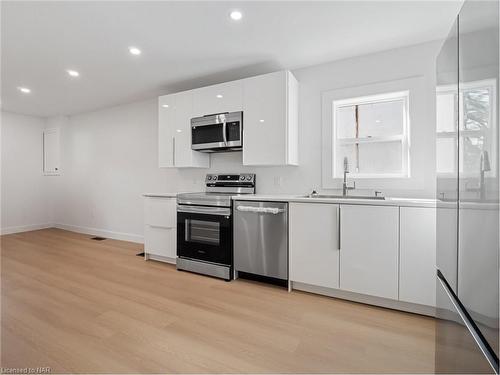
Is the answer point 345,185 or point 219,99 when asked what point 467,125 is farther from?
point 219,99

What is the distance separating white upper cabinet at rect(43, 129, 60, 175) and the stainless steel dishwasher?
204 inches

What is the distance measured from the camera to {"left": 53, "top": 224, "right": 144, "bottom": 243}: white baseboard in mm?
4527

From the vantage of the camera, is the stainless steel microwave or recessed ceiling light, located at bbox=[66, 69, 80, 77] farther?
recessed ceiling light, located at bbox=[66, 69, 80, 77]

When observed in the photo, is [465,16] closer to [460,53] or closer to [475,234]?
[460,53]

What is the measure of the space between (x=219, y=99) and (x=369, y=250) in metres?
2.42

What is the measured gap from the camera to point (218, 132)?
10.5ft

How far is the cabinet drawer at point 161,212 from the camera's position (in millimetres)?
3340

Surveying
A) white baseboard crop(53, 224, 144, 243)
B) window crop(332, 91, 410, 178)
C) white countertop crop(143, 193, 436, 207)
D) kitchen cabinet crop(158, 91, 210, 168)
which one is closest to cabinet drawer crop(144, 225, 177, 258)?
kitchen cabinet crop(158, 91, 210, 168)

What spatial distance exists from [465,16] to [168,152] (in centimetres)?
340

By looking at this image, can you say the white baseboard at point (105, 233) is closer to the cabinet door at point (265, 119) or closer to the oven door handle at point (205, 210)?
the oven door handle at point (205, 210)

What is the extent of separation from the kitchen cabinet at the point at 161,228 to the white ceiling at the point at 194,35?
172cm

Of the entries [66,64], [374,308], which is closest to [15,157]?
[66,64]

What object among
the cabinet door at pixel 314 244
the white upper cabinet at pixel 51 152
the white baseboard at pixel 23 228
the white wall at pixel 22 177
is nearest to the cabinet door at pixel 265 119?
the cabinet door at pixel 314 244

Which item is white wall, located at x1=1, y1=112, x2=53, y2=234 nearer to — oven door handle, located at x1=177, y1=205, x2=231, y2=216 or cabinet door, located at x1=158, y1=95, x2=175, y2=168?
cabinet door, located at x1=158, y1=95, x2=175, y2=168
